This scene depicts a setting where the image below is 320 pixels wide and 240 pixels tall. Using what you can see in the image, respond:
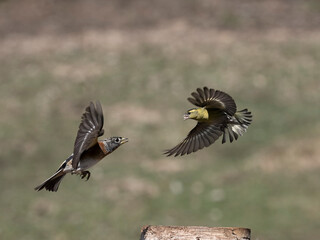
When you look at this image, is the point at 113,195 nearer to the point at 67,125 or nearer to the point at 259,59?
the point at 67,125

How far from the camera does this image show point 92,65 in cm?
2988

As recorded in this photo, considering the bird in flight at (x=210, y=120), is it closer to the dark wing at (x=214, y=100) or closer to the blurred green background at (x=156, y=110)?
the dark wing at (x=214, y=100)

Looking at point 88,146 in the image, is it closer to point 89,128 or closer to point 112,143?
point 89,128

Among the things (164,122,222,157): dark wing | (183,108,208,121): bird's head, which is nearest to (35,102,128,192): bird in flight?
(183,108,208,121): bird's head

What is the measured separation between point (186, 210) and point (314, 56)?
11.5m

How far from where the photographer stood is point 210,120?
34.8 ft

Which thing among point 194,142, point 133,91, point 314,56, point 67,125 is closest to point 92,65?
point 133,91

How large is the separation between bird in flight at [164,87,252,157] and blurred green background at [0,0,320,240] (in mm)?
8541

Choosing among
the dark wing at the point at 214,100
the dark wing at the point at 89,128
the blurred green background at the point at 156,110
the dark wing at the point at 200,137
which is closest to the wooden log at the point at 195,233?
the dark wing at the point at 89,128

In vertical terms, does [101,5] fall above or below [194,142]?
above

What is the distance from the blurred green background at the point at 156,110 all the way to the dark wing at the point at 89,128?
10357 mm

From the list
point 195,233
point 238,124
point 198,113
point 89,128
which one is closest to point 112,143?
point 89,128

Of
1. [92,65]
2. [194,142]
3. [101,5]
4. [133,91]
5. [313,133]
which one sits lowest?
[194,142]

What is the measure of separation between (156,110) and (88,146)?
1718cm
